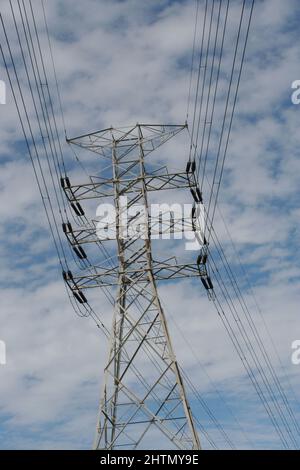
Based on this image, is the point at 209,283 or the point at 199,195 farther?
the point at 199,195

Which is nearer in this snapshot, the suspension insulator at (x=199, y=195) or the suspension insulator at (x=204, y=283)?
the suspension insulator at (x=204, y=283)

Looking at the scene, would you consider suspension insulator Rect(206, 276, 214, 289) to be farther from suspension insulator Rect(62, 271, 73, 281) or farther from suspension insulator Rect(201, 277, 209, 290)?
suspension insulator Rect(62, 271, 73, 281)

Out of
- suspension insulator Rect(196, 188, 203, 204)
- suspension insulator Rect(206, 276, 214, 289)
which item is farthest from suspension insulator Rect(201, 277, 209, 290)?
suspension insulator Rect(196, 188, 203, 204)

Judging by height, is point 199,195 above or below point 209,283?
above

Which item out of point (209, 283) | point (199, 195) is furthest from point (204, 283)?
point (199, 195)

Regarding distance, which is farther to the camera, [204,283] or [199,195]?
[199,195]

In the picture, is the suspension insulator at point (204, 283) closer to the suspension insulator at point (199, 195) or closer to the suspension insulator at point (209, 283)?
the suspension insulator at point (209, 283)

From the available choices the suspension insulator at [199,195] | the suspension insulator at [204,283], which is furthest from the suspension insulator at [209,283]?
the suspension insulator at [199,195]

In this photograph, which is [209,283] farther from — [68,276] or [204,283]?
[68,276]

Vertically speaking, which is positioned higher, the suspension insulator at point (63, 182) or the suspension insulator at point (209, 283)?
the suspension insulator at point (63, 182)

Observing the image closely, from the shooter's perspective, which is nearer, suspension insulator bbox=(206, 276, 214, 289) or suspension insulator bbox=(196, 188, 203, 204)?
suspension insulator bbox=(206, 276, 214, 289)

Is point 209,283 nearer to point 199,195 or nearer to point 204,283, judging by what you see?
point 204,283
